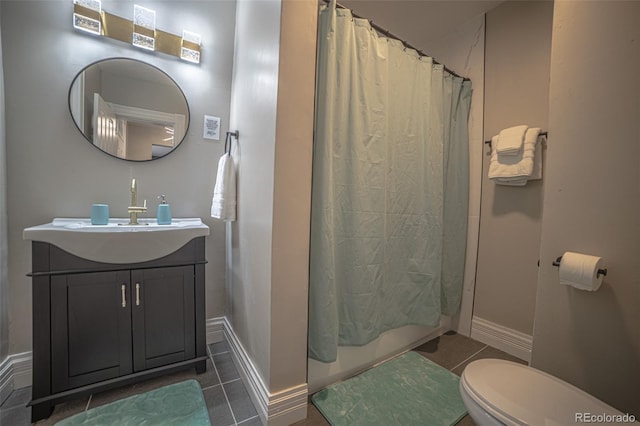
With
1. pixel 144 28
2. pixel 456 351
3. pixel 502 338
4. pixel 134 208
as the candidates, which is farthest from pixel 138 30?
pixel 502 338

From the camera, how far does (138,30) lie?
5.21 feet

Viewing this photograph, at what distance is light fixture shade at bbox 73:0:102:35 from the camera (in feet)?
4.71

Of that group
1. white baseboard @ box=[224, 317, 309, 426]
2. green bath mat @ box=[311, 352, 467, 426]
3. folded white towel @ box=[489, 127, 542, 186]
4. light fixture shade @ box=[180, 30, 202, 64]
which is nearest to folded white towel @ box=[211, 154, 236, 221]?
light fixture shade @ box=[180, 30, 202, 64]

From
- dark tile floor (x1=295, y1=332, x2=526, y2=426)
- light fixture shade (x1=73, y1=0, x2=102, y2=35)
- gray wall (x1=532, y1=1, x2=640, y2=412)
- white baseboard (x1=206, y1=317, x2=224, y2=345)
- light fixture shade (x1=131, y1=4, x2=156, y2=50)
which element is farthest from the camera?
white baseboard (x1=206, y1=317, x2=224, y2=345)

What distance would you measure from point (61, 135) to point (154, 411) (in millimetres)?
1582

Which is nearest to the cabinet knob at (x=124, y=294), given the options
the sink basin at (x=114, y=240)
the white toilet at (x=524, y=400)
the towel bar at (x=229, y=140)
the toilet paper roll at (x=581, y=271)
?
the sink basin at (x=114, y=240)

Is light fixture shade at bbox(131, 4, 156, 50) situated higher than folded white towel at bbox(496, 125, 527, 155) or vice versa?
light fixture shade at bbox(131, 4, 156, 50)

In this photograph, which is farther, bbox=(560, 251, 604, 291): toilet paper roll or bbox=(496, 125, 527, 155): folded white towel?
bbox=(496, 125, 527, 155): folded white towel

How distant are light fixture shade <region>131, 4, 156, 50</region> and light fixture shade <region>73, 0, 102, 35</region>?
6.6 inches

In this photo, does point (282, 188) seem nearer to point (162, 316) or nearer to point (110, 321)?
point (162, 316)

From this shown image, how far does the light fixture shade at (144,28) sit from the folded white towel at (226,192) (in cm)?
89

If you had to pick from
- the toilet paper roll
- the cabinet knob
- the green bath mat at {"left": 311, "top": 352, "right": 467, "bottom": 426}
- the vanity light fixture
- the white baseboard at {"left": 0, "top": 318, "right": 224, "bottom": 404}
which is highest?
the vanity light fixture

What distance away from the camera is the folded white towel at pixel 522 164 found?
62.6 inches

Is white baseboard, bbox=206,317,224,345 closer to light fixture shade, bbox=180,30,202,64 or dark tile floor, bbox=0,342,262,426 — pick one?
dark tile floor, bbox=0,342,262,426
